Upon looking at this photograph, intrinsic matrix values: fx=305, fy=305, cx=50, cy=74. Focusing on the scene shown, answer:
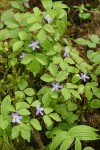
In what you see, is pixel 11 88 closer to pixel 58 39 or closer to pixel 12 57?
pixel 12 57

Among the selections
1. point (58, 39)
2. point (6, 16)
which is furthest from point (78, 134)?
point (6, 16)

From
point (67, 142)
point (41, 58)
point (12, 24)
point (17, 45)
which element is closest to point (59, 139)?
point (67, 142)

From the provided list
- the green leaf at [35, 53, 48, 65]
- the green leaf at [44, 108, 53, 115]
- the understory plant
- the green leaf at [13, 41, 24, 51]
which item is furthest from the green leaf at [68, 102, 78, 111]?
the green leaf at [13, 41, 24, 51]

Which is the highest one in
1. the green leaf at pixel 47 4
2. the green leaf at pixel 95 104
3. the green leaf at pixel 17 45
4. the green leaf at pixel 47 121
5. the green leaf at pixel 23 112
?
the green leaf at pixel 47 4

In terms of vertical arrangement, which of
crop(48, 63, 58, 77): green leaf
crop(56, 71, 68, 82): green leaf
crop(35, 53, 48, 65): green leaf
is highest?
crop(35, 53, 48, 65): green leaf

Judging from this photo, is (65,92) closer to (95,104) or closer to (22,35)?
(95,104)

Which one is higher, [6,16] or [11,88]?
[6,16]

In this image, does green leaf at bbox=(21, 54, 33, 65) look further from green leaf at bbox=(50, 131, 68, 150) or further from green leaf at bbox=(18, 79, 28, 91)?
green leaf at bbox=(50, 131, 68, 150)

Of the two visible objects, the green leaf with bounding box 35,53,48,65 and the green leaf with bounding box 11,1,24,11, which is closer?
the green leaf with bounding box 35,53,48,65

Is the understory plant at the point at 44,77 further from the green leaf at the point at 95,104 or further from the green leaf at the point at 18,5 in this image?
the green leaf at the point at 18,5

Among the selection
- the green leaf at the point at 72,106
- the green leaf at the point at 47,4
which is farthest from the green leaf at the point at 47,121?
the green leaf at the point at 47,4

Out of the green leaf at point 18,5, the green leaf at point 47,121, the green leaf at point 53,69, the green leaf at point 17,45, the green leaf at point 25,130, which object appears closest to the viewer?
the green leaf at point 25,130
